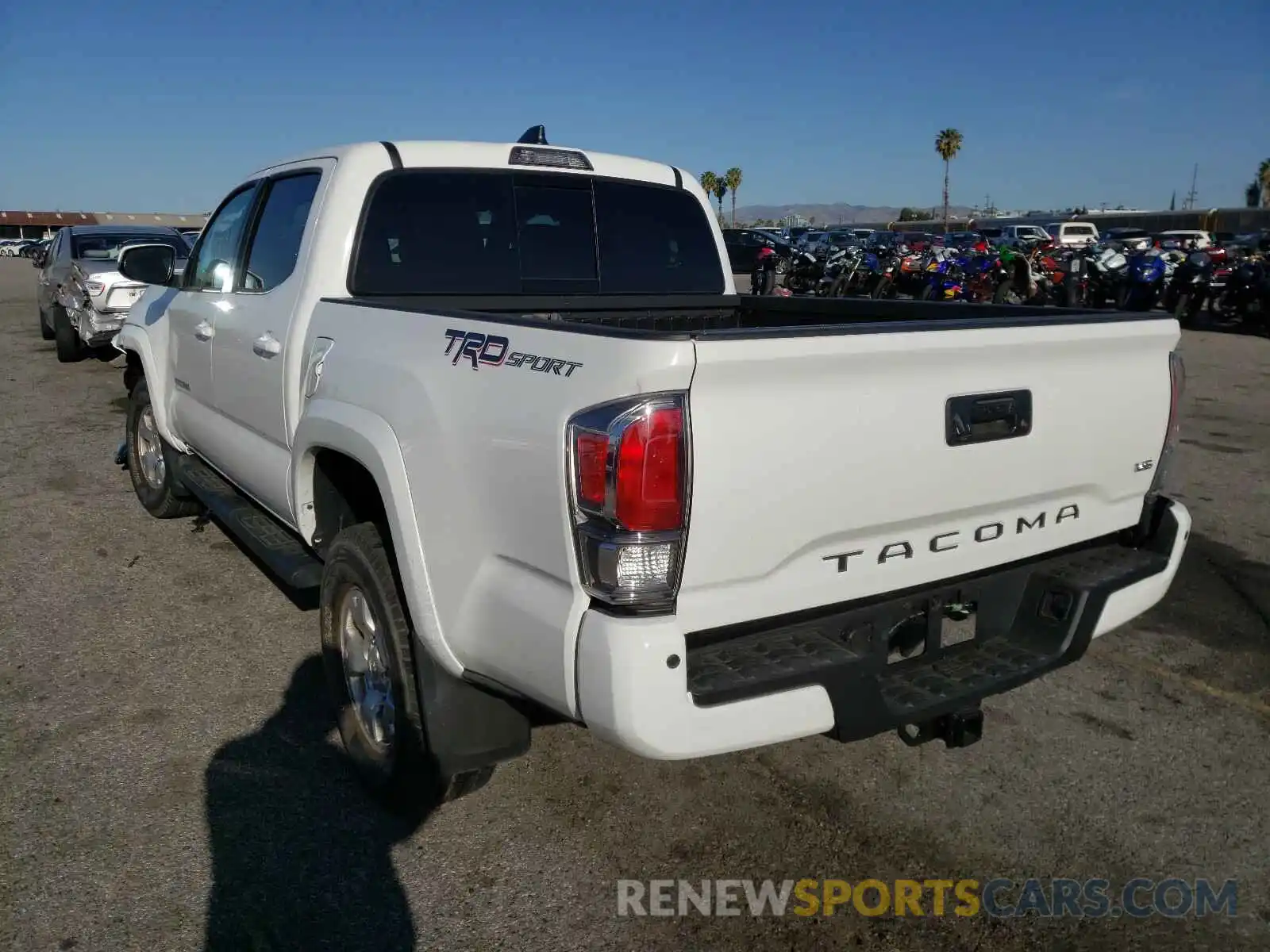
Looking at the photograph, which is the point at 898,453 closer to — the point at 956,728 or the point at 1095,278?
the point at 956,728

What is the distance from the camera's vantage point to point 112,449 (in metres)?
8.69

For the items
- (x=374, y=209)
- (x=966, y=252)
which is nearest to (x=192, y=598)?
(x=374, y=209)

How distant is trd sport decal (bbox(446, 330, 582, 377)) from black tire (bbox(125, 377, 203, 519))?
3823 mm

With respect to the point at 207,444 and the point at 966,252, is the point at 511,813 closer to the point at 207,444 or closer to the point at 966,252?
the point at 207,444

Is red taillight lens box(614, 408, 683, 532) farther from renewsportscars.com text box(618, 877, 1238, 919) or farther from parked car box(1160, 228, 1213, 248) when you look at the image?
parked car box(1160, 228, 1213, 248)

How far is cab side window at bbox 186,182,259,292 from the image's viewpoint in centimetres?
463

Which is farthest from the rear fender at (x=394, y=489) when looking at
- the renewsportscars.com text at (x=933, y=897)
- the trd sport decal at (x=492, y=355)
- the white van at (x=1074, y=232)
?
the white van at (x=1074, y=232)

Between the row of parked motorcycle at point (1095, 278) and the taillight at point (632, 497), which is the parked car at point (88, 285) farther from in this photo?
the taillight at point (632, 497)

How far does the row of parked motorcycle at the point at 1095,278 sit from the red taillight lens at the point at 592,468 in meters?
14.0

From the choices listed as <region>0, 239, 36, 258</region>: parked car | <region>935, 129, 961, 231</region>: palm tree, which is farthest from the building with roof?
<region>935, 129, 961, 231</region>: palm tree

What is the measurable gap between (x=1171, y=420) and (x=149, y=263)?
16.2 ft

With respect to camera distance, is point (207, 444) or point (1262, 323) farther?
point (1262, 323)

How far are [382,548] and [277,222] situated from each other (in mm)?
1895

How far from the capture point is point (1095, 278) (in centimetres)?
1847
